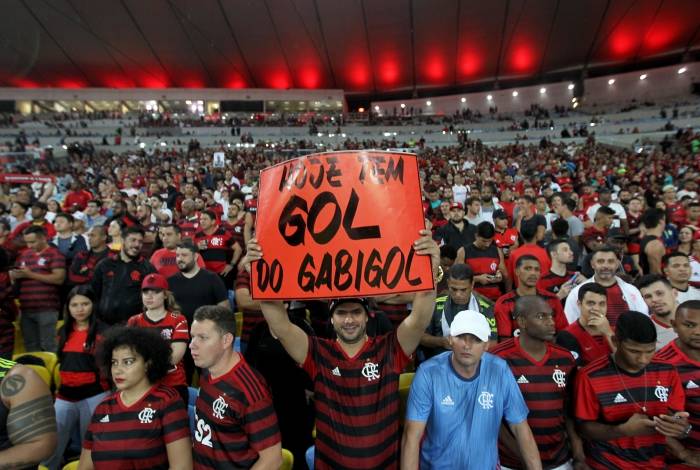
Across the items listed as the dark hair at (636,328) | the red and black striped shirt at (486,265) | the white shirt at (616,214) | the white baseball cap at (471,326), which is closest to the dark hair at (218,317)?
the white baseball cap at (471,326)

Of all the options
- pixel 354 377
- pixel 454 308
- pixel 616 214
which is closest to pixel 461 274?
pixel 454 308

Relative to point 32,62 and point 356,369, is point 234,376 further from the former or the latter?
point 32,62

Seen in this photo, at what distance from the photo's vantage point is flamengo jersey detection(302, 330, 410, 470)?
2.26 meters

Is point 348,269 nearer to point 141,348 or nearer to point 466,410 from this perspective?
point 466,410

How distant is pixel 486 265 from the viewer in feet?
16.0

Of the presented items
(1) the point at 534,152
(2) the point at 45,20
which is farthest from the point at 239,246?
(2) the point at 45,20

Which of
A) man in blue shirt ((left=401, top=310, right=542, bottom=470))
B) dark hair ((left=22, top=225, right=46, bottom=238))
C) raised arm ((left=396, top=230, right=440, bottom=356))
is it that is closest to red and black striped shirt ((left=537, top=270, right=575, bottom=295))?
man in blue shirt ((left=401, top=310, right=542, bottom=470))

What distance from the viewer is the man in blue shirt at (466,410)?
229 cm

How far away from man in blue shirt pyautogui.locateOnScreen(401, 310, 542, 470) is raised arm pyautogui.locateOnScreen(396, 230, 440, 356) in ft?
0.55

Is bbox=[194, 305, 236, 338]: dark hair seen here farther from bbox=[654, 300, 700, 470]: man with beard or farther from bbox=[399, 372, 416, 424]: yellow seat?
bbox=[654, 300, 700, 470]: man with beard

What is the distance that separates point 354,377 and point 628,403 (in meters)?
1.57

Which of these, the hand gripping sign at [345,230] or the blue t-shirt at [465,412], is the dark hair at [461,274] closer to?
the blue t-shirt at [465,412]

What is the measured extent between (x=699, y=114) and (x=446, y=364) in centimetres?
3120

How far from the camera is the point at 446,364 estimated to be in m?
2.45
